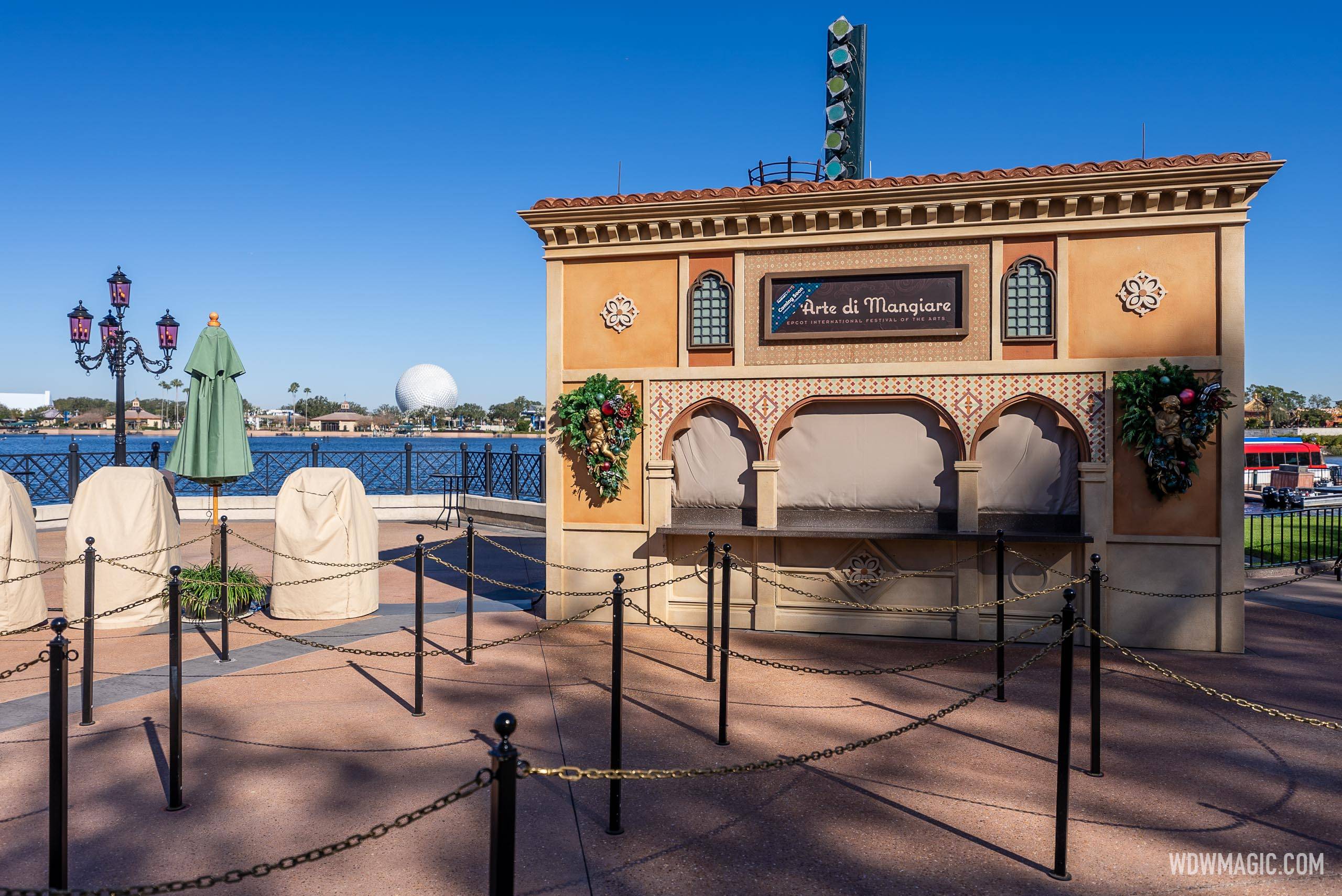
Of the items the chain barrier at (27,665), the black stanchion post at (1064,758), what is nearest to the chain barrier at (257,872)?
the chain barrier at (27,665)

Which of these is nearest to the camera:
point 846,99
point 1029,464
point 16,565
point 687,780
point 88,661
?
point 687,780

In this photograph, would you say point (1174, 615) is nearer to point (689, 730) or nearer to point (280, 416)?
point (689, 730)

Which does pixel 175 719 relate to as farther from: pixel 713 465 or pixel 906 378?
pixel 906 378

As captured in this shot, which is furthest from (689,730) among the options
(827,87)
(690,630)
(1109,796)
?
(827,87)

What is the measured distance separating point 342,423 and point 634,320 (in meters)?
148

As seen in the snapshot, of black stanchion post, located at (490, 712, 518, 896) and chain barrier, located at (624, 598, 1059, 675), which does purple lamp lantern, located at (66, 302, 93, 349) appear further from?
black stanchion post, located at (490, 712, 518, 896)

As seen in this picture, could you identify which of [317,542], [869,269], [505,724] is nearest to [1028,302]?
[869,269]

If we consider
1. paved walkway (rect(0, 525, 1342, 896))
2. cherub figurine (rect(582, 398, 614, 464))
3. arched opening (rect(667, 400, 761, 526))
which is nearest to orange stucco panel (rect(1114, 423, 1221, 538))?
paved walkway (rect(0, 525, 1342, 896))

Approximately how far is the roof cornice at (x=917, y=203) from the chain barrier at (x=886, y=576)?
3.74 meters

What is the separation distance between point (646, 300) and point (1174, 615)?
689 cm

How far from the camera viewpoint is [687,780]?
5.29m

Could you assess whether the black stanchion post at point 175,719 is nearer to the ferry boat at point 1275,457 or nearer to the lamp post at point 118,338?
the lamp post at point 118,338

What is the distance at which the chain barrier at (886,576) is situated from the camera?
8922mm

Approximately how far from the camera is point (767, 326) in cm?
958
